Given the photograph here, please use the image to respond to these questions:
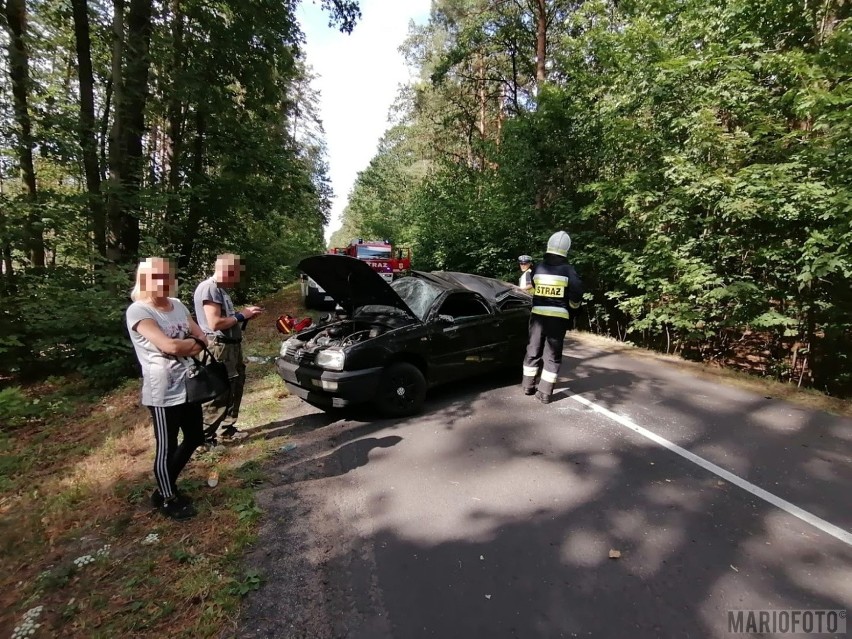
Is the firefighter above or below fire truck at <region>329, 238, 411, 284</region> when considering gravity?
below

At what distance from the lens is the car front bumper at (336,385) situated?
460 centimetres

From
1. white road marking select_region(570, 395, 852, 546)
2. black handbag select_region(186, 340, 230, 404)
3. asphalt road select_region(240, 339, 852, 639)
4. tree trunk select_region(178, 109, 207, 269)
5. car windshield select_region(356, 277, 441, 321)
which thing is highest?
tree trunk select_region(178, 109, 207, 269)

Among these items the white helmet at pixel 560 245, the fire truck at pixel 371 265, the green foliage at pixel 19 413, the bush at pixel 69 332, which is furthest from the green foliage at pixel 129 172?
the white helmet at pixel 560 245

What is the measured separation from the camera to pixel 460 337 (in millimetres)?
5613

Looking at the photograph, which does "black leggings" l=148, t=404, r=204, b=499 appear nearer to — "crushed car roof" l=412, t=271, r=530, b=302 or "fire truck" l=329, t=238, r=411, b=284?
"crushed car roof" l=412, t=271, r=530, b=302

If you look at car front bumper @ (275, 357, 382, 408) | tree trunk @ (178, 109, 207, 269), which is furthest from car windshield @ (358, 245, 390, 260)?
car front bumper @ (275, 357, 382, 408)

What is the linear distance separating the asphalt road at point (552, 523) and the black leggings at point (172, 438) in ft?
2.27

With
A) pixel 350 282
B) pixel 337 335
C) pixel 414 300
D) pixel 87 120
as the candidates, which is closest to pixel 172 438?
pixel 337 335

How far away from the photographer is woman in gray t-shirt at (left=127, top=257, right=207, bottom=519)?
2.89 m

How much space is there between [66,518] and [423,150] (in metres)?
28.4

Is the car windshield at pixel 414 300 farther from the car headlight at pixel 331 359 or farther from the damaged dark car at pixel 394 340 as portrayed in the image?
the car headlight at pixel 331 359

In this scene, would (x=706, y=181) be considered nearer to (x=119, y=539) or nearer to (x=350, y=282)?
(x=350, y=282)

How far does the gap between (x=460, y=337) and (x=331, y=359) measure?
177cm

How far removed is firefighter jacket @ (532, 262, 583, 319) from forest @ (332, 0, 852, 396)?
3513 millimetres
